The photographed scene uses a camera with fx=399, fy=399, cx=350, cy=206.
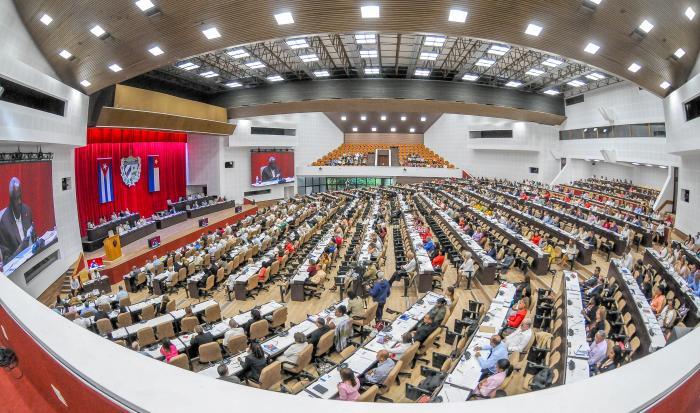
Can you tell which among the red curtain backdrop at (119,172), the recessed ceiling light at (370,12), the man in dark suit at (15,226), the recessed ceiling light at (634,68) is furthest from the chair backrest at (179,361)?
the red curtain backdrop at (119,172)

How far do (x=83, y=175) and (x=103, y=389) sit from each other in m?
19.8

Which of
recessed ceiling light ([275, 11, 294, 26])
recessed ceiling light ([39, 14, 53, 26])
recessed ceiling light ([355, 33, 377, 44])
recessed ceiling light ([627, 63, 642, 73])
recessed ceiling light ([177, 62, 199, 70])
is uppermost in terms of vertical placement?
recessed ceiling light ([355, 33, 377, 44])

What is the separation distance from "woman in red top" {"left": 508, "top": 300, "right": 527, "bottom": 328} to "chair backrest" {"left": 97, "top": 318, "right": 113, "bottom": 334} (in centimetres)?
794

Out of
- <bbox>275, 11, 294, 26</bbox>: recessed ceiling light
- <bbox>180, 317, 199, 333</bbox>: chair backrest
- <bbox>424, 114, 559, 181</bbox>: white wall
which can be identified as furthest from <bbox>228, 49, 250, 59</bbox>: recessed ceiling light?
<bbox>424, 114, 559, 181</bbox>: white wall

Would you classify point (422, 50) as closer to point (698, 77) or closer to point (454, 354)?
point (698, 77)

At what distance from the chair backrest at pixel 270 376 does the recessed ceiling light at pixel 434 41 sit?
14.4 meters

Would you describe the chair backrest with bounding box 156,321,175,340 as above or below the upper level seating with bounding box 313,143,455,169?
below

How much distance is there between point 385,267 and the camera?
43.5 ft

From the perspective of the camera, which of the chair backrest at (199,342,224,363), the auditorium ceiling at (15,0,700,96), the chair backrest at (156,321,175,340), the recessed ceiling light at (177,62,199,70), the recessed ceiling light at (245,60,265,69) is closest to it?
the chair backrest at (199,342,224,363)

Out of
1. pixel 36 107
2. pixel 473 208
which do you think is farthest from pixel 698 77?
pixel 36 107

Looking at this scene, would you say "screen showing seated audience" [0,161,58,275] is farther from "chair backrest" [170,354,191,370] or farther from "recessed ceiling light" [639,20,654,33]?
"recessed ceiling light" [639,20,654,33]

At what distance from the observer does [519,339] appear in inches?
253

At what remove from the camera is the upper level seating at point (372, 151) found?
37.0m

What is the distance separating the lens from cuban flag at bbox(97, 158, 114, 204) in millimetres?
19391
